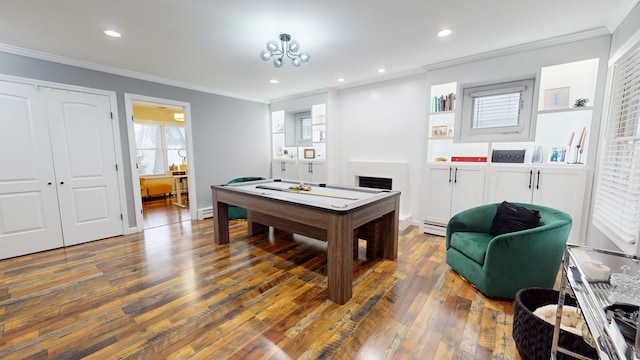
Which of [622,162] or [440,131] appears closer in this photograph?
[622,162]

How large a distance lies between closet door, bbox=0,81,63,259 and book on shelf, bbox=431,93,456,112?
542cm

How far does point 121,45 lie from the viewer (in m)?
2.91

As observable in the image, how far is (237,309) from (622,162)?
3.55 meters

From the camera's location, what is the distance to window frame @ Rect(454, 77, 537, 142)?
3160 millimetres

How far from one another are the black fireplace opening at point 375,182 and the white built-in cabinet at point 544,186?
163 centimetres

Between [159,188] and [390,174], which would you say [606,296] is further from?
[159,188]

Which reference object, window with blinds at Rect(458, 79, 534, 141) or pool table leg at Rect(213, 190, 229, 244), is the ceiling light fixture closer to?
pool table leg at Rect(213, 190, 229, 244)

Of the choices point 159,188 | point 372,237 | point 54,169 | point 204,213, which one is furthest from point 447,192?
point 159,188

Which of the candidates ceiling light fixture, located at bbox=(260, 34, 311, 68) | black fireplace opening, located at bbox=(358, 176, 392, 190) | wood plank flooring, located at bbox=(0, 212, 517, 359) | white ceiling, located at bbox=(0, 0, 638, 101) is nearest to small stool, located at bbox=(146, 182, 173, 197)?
wood plank flooring, located at bbox=(0, 212, 517, 359)

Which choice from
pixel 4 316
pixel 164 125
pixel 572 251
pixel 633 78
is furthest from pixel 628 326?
pixel 164 125

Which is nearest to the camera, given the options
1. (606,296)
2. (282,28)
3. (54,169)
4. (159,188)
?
(606,296)

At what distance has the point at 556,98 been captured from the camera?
2.96 m

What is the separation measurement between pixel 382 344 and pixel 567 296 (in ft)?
4.53

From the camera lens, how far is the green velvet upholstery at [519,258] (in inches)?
79.0
